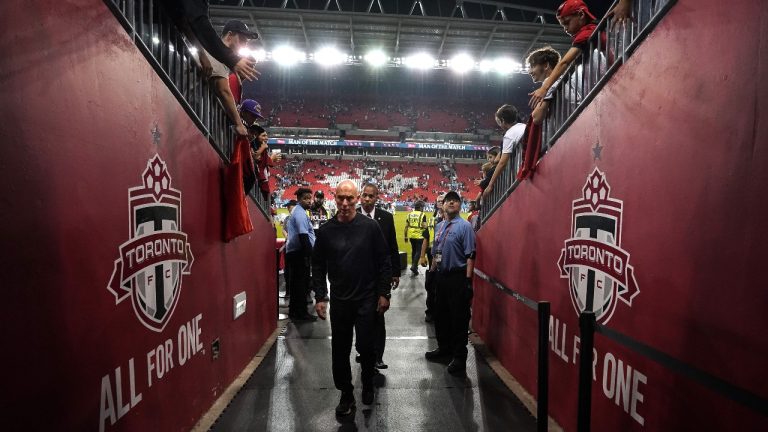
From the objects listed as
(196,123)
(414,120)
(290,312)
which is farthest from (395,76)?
(196,123)

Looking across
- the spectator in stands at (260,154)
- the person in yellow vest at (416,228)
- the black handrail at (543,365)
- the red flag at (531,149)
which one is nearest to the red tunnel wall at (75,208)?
the spectator in stands at (260,154)

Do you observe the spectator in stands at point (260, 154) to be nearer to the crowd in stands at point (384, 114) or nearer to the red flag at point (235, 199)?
the red flag at point (235, 199)

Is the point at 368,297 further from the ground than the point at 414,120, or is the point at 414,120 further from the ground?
the point at 414,120

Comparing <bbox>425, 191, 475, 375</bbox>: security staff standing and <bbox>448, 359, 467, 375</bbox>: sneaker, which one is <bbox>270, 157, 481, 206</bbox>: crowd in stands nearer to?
<bbox>425, 191, 475, 375</bbox>: security staff standing

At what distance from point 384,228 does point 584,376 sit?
303 cm

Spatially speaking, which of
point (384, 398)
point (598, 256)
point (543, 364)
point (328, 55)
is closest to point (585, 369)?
point (543, 364)

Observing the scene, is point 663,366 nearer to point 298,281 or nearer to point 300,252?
point 300,252

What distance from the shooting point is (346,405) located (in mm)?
3252

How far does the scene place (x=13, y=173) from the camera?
1.32m

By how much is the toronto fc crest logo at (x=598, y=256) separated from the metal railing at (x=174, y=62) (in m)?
2.82

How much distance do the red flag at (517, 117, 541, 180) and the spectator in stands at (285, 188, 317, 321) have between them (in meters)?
3.40

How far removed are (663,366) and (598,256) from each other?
74 centimetres

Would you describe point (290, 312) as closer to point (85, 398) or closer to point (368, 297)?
point (368, 297)

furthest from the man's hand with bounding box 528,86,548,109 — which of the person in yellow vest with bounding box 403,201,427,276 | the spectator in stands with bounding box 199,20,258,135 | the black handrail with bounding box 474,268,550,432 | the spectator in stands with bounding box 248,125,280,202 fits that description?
the person in yellow vest with bounding box 403,201,427,276
